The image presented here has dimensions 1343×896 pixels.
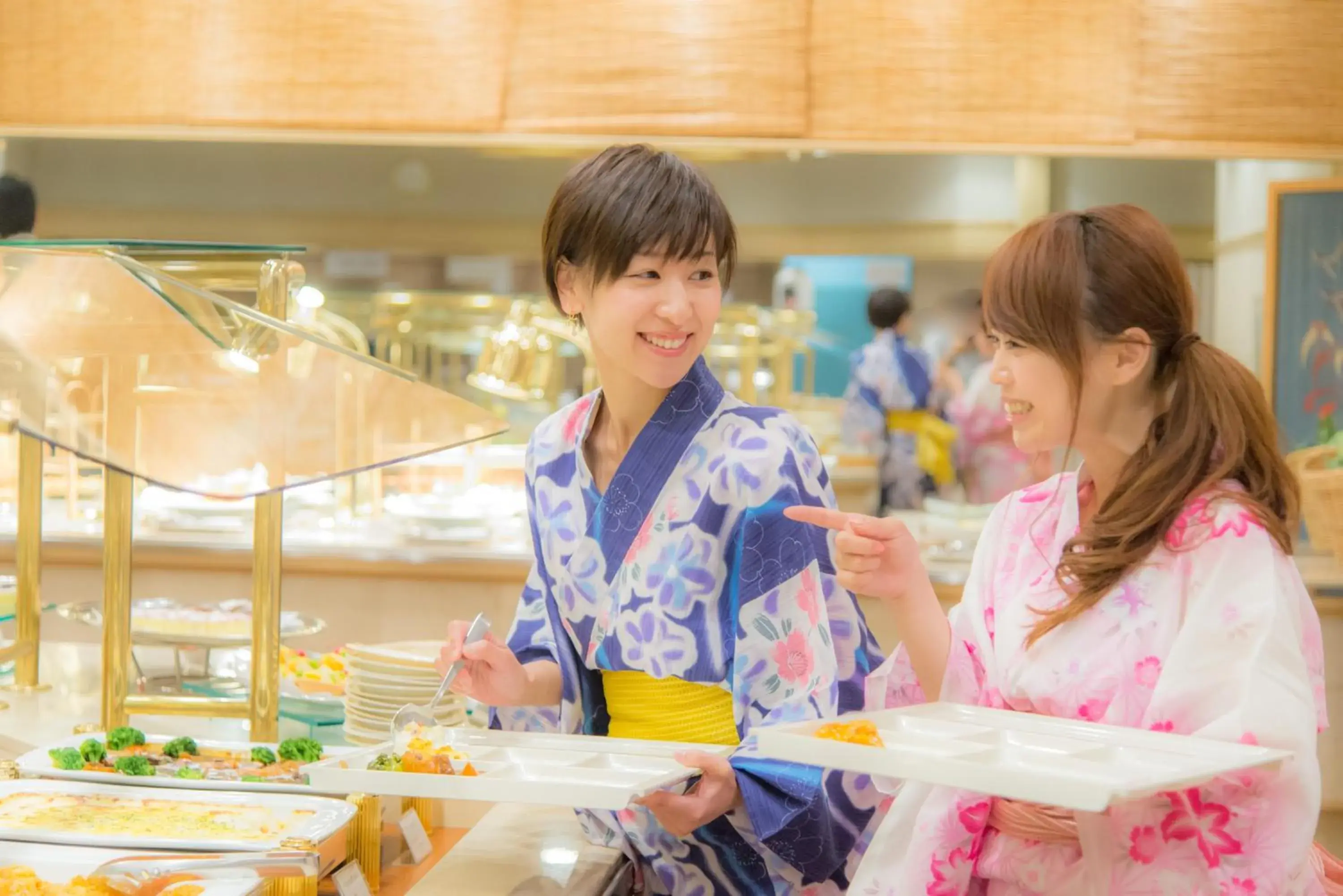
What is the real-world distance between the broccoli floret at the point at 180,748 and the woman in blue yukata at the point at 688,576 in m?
0.35

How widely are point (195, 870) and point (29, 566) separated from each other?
98cm

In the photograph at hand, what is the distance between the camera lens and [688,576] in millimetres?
1488

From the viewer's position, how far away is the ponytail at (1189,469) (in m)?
1.28

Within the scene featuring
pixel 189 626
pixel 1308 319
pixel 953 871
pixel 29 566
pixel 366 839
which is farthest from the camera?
pixel 1308 319

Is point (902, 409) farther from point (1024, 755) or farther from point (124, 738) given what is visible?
point (1024, 755)

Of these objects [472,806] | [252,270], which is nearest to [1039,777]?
[472,806]

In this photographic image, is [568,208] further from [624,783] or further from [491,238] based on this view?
[491,238]

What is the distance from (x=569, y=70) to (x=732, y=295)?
86 centimetres

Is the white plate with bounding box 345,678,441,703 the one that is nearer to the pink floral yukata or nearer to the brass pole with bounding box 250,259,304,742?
the brass pole with bounding box 250,259,304,742

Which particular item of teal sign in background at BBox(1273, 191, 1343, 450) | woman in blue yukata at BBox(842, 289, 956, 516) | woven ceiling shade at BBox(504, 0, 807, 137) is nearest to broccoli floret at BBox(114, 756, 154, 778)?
woven ceiling shade at BBox(504, 0, 807, 137)

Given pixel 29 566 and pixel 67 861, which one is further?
pixel 29 566

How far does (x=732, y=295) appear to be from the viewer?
Result: 4.36 metres

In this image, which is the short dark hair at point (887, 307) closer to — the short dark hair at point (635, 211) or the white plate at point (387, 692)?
the white plate at point (387, 692)

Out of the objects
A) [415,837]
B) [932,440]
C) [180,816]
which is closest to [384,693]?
[415,837]
